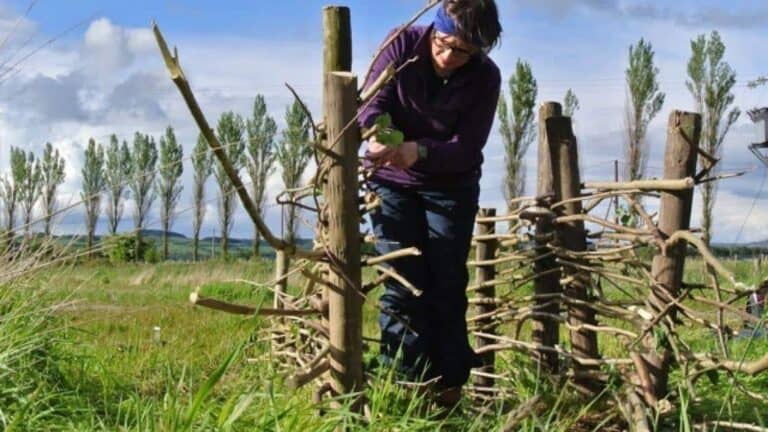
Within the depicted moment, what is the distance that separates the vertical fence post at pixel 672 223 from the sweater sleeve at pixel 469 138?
83 cm

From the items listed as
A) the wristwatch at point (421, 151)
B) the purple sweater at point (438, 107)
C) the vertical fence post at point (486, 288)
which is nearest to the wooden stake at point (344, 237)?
the wristwatch at point (421, 151)

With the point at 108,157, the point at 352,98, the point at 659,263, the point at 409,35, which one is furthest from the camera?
the point at 108,157

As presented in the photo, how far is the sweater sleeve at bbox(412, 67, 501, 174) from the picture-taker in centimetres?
308

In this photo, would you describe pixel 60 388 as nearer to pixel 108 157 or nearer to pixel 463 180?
pixel 463 180

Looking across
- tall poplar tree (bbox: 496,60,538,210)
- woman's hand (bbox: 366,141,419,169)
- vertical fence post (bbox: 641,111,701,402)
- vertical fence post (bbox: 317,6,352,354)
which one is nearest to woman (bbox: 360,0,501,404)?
woman's hand (bbox: 366,141,419,169)

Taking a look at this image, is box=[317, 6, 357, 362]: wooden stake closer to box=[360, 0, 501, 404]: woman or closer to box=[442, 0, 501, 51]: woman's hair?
box=[360, 0, 501, 404]: woman

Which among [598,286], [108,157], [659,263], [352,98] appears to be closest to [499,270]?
[598,286]

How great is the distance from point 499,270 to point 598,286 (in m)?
0.69

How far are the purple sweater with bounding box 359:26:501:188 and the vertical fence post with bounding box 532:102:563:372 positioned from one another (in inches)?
36.8

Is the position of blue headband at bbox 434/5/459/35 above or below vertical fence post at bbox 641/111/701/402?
above

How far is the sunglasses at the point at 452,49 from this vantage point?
304 centimetres

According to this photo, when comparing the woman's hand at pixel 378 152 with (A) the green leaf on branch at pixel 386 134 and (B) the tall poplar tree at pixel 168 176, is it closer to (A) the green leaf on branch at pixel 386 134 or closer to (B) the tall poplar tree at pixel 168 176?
(A) the green leaf on branch at pixel 386 134

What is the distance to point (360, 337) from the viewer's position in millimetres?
2852

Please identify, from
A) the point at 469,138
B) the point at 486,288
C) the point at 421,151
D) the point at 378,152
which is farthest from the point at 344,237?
the point at 486,288
